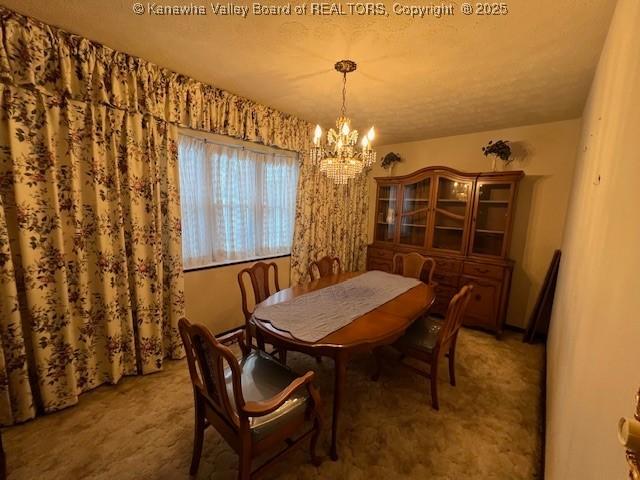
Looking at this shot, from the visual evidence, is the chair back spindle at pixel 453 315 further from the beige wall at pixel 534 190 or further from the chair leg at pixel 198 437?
the beige wall at pixel 534 190

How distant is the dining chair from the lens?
1097 millimetres

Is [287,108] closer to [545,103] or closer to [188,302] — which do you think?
[188,302]

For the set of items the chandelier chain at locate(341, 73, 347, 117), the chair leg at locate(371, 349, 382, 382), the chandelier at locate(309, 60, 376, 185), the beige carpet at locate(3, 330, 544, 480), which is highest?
the chandelier chain at locate(341, 73, 347, 117)

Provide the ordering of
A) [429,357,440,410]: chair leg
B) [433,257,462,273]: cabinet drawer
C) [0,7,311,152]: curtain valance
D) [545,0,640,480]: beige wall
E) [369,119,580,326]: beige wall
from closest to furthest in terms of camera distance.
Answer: [545,0,640,480]: beige wall → [0,7,311,152]: curtain valance → [429,357,440,410]: chair leg → [369,119,580,326]: beige wall → [433,257,462,273]: cabinet drawer

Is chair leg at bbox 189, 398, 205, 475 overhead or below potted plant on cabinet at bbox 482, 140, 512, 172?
below

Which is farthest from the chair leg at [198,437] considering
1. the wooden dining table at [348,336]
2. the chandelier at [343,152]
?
the chandelier at [343,152]

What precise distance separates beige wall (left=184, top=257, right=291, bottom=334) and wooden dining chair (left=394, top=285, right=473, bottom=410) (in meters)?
1.73

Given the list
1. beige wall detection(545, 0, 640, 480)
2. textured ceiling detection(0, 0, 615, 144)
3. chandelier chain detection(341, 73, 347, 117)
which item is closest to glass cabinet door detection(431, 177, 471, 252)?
textured ceiling detection(0, 0, 615, 144)

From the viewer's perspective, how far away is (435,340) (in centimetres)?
210

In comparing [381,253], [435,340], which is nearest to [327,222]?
[381,253]

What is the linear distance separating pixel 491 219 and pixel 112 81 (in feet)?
12.4

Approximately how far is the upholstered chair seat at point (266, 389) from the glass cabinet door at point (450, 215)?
266 centimetres

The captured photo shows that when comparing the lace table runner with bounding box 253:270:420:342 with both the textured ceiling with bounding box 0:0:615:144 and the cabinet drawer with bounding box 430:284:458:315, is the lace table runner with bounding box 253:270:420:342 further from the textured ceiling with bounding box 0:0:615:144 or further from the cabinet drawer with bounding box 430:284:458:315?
the textured ceiling with bounding box 0:0:615:144

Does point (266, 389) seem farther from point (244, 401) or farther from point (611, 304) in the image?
point (611, 304)
